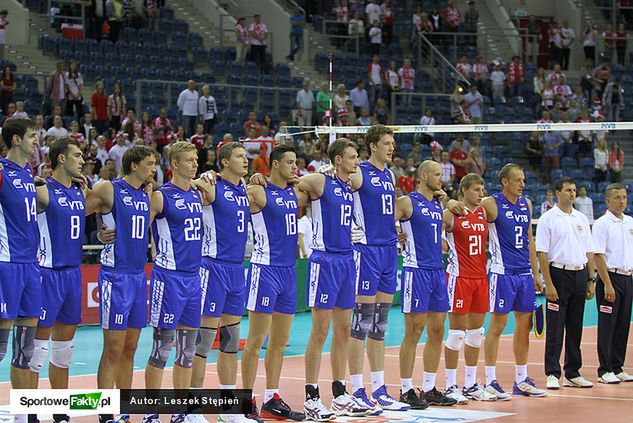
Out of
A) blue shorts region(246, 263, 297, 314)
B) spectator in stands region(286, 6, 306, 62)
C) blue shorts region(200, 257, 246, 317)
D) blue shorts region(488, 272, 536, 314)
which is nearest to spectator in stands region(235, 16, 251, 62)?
spectator in stands region(286, 6, 306, 62)

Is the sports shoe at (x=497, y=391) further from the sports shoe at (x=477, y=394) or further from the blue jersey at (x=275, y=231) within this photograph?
the blue jersey at (x=275, y=231)

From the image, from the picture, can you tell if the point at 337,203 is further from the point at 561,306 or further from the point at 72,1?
the point at 72,1

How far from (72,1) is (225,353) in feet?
64.0

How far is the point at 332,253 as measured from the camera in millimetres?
11250

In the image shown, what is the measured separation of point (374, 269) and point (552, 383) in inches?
117

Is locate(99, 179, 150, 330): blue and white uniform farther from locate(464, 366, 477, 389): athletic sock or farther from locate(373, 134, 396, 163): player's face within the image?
locate(464, 366, 477, 389): athletic sock

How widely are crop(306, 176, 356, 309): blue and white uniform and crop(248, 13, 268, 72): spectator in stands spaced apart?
18.6 m

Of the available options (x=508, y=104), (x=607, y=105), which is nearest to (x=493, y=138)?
(x=508, y=104)

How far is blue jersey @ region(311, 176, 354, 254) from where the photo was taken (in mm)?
11250

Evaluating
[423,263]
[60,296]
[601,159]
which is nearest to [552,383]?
[423,263]

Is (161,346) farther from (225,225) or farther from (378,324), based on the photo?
(378,324)

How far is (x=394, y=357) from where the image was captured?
16.1m

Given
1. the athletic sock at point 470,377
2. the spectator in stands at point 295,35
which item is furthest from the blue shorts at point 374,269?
the spectator in stands at point 295,35

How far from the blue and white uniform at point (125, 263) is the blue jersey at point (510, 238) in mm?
4423
